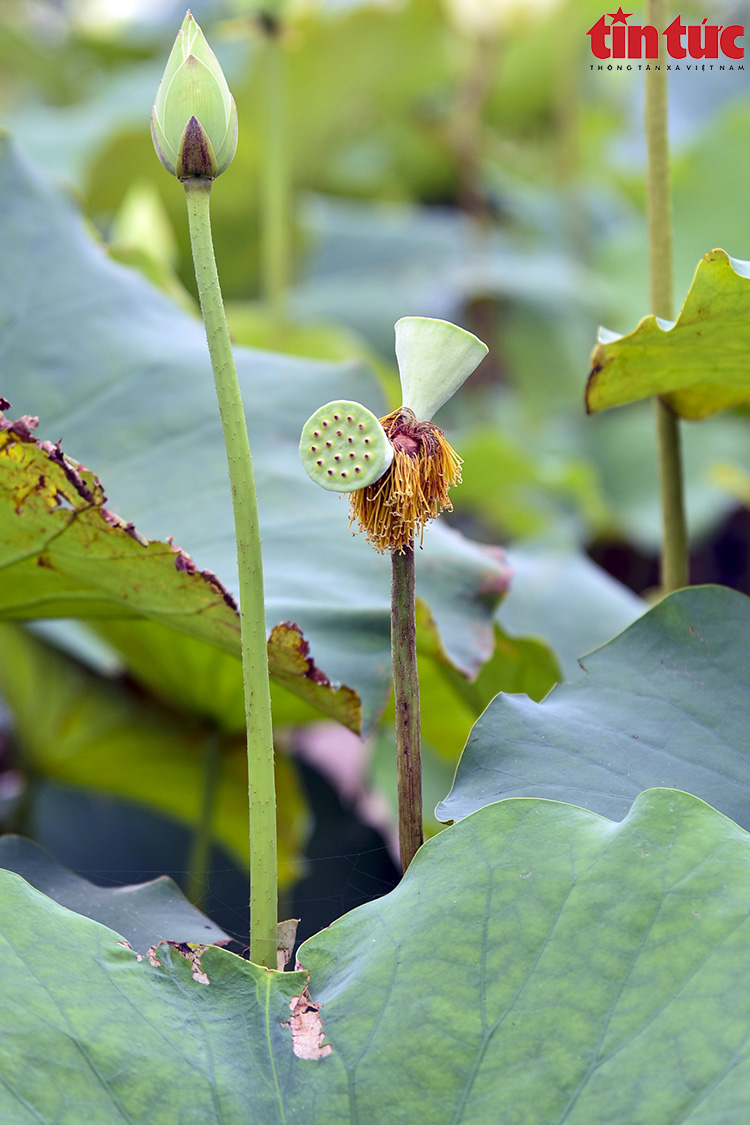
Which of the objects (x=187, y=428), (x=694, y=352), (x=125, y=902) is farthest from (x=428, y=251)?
(x=125, y=902)

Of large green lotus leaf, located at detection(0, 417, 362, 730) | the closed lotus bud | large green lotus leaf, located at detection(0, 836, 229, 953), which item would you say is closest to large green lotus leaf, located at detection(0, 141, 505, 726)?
large green lotus leaf, located at detection(0, 417, 362, 730)

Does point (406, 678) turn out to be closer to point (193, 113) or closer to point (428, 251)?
point (193, 113)

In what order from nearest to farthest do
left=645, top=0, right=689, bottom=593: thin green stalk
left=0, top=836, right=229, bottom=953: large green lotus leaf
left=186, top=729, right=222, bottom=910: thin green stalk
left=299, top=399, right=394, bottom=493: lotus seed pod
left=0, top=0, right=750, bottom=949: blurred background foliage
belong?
left=299, top=399, right=394, bottom=493: lotus seed pod
left=0, top=836, right=229, bottom=953: large green lotus leaf
left=645, top=0, right=689, bottom=593: thin green stalk
left=186, top=729, right=222, bottom=910: thin green stalk
left=0, top=0, right=750, bottom=949: blurred background foliage

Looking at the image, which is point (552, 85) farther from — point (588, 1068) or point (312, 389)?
point (588, 1068)

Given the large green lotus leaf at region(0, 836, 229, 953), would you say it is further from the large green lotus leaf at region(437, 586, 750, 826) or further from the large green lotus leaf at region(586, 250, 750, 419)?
the large green lotus leaf at region(586, 250, 750, 419)

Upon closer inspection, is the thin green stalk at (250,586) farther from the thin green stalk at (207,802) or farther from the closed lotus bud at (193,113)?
the thin green stalk at (207,802)

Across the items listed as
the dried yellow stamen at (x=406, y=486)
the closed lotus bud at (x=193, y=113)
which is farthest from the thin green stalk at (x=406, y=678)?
the closed lotus bud at (x=193, y=113)
